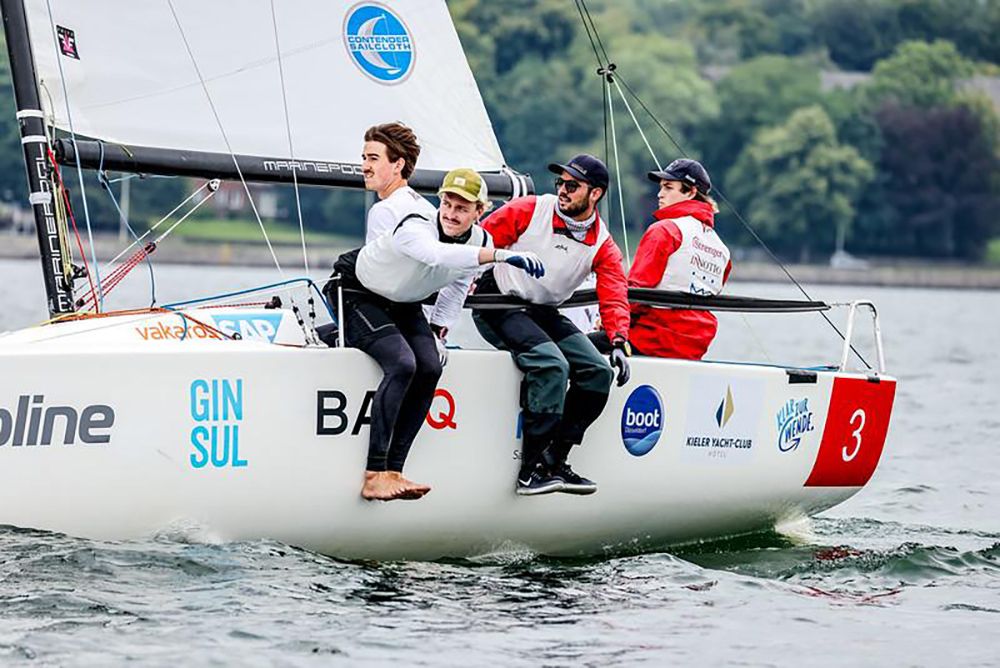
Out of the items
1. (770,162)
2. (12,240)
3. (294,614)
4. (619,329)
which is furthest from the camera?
(770,162)

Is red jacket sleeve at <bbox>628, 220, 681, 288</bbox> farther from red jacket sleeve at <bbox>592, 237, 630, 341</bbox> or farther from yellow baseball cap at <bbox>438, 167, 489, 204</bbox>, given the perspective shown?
yellow baseball cap at <bbox>438, 167, 489, 204</bbox>

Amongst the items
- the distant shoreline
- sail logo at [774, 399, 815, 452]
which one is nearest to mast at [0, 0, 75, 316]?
sail logo at [774, 399, 815, 452]

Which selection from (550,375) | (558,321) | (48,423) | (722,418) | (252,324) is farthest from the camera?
(722,418)

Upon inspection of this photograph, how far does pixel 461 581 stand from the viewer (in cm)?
663

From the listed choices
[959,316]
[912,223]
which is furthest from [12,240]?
[912,223]

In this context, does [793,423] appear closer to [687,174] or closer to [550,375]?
[687,174]

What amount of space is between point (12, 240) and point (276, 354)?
5031 cm

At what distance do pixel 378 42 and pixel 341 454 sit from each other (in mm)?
2589

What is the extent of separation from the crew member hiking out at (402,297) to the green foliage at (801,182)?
6464 centimetres

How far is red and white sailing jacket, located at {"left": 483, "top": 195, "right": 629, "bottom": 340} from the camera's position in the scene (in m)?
6.94

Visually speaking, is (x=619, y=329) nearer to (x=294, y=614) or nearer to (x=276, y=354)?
(x=276, y=354)

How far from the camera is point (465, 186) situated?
20.9 feet

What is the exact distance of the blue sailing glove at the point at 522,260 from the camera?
607cm

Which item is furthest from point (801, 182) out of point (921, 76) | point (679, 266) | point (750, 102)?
point (679, 266)
